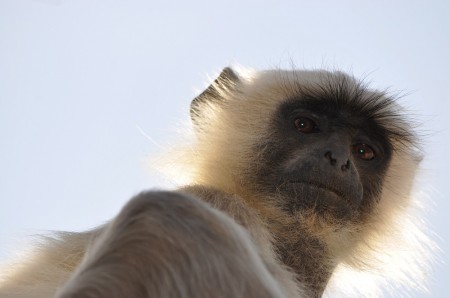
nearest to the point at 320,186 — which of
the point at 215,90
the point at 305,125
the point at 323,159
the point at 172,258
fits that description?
the point at 323,159

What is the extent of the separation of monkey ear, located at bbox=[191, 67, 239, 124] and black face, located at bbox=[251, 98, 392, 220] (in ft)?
2.08

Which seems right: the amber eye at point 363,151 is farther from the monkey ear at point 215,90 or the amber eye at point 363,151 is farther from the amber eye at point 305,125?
the monkey ear at point 215,90

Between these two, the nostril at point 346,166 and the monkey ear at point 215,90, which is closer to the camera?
the nostril at point 346,166

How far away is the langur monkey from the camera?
9.68 ft

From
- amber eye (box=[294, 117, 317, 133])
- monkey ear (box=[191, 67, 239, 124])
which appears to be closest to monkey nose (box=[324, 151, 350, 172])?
amber eye (box=[294, 117, 317, 133])

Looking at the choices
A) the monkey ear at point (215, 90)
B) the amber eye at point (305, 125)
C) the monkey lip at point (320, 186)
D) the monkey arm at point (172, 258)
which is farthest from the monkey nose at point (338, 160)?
the monkey arm at point (172, 258)

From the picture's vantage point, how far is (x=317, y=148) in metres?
4.86

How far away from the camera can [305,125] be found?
5.20 meters

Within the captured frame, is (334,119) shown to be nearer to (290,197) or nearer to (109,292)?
(290,197)

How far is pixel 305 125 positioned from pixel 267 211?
840 mm

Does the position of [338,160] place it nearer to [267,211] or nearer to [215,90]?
[267,211]

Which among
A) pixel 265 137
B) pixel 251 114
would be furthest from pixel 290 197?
pixel 251 114

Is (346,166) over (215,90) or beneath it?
beneath

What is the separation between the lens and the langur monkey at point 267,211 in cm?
295
